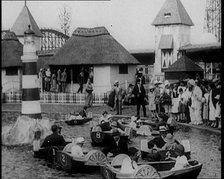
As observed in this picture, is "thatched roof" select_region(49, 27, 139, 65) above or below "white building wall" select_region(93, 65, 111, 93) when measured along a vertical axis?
above

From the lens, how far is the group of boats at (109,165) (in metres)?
6.04

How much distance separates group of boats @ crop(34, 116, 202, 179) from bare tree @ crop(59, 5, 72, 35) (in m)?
2.14

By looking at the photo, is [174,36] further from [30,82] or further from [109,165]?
[109,165]

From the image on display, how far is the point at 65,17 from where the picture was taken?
7.87 m

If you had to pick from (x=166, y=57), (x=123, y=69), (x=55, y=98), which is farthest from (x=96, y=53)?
(x=55, y=98)

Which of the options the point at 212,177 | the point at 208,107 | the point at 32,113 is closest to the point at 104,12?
the point at 32,113

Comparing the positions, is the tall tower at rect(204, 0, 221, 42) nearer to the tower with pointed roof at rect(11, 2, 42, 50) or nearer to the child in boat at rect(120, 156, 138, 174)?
the tower with pointed roof at rect(11, 2, 42, 50)

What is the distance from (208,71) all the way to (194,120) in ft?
34.5

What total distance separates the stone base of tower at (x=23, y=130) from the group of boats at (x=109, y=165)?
1.26ft

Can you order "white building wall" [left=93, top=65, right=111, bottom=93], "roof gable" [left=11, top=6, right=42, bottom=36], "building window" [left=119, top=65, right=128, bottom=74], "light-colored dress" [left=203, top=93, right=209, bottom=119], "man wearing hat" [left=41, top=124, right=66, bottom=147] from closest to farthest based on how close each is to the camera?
1. "roof gable" [left=11, top=6, right=42, bottom=36]
2. "man wearing hat" [left=41, top=124, right=66, bottom=147]
3. "light-colored dress" [left=203, top=93, right=209, bottom=119]
4. "white building wall" [left=93, top=65, right=111, bottom=93]
5. "building window" [left=119, top=65, right=128, bottom=74]

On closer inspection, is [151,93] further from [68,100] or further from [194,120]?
[68,100]

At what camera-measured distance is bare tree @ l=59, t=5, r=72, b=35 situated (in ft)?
24.0

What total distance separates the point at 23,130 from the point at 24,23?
174cm

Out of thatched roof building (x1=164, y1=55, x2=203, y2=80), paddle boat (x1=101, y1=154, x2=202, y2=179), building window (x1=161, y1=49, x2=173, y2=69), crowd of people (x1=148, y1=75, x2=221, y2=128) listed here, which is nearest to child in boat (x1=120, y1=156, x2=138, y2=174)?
paddle boat (x1=101, y1=154, x2=202, y2=179)
